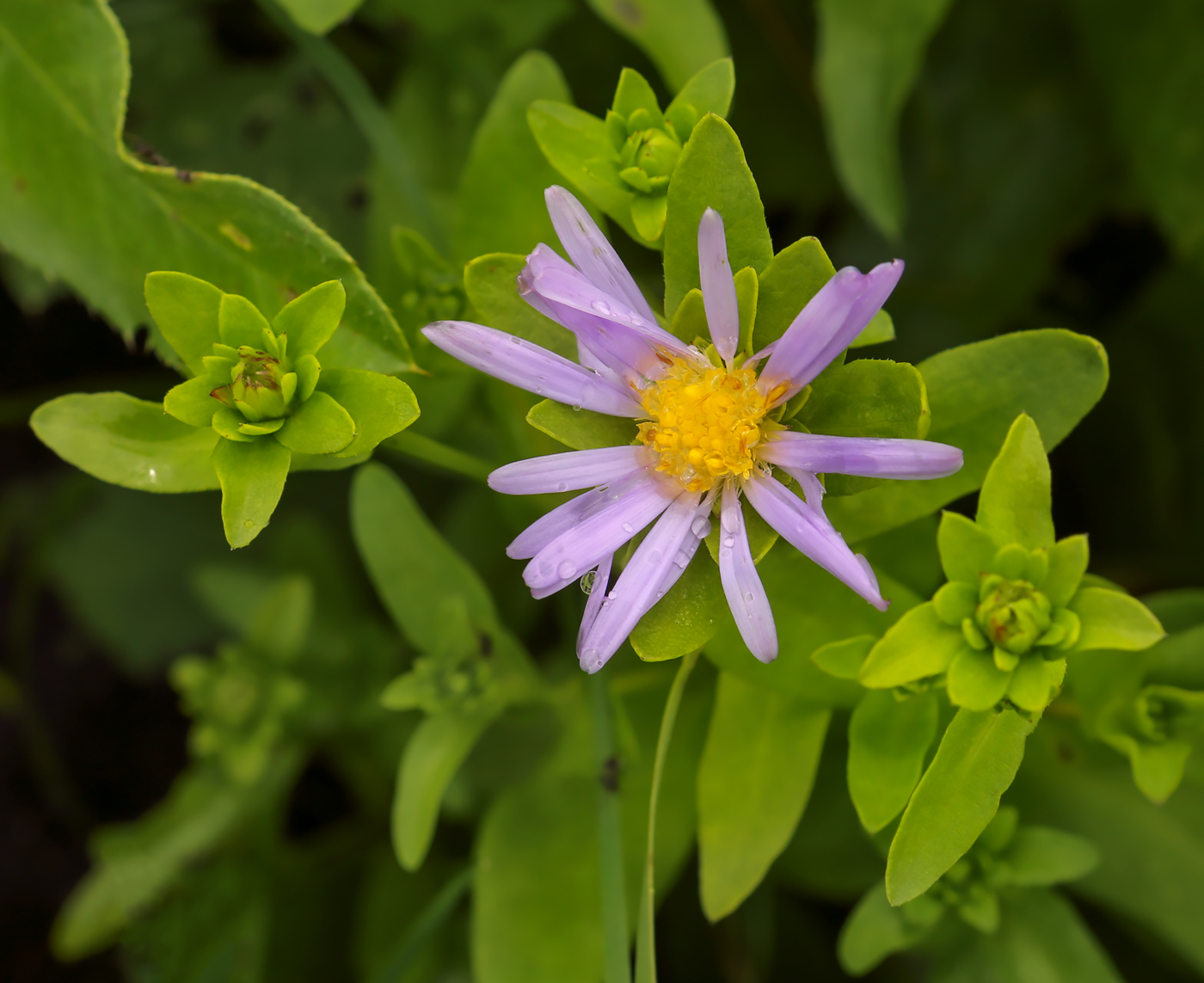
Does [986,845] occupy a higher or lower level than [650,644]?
lower

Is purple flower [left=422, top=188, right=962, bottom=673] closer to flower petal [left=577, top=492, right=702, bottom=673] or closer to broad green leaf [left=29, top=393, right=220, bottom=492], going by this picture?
flower petal [left=577, top=492, right=702, bottom=673]

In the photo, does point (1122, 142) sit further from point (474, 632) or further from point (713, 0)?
point (474, 632)

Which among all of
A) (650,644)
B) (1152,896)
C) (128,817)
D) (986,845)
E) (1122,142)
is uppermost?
(650,644)

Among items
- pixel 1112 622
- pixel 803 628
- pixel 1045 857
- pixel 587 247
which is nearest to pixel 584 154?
pixel 587 247

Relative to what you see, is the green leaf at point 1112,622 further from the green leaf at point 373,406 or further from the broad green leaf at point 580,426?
the green leaf at point 373,406

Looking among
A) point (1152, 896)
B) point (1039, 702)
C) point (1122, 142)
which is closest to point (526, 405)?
point (1039, 702)

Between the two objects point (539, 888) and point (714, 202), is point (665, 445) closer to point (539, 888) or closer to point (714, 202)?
point (714, 202)
